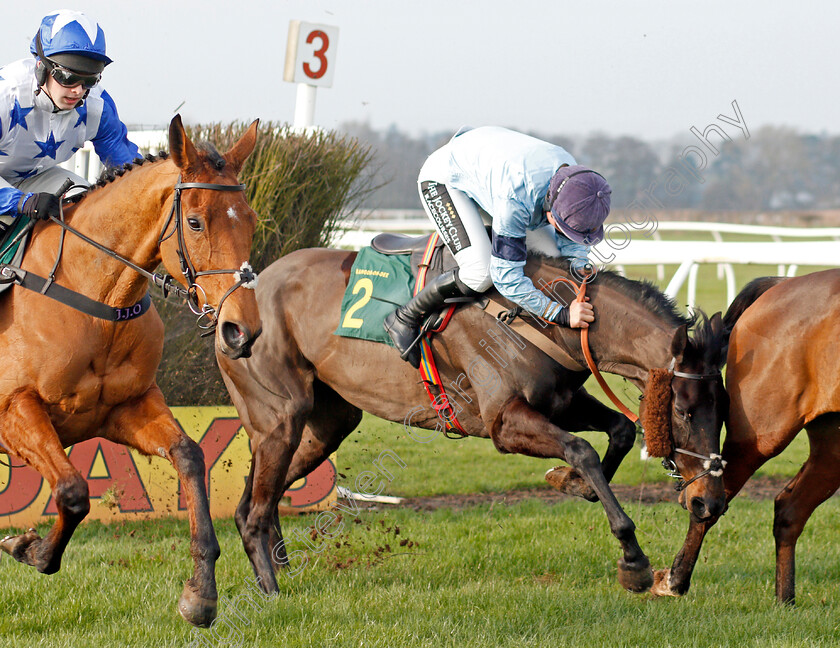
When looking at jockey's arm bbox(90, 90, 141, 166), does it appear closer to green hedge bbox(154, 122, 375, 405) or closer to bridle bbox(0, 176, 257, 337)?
bridle bbox(0, 176, 257, 337)

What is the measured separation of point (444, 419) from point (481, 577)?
831 mm

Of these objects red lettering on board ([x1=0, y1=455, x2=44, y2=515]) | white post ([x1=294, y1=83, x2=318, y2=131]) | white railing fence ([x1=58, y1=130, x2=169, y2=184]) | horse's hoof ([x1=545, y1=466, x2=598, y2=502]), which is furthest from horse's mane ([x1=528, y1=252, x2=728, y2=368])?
white post ([x1=294, y1=83, x2=318, y2=131])

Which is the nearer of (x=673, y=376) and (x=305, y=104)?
(x=673, y=376)

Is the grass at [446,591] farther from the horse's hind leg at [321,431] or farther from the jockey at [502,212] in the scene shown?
the jockey at [502,212]

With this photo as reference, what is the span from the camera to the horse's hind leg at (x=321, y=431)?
5.06 m

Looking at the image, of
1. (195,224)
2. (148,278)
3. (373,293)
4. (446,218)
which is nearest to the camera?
(195,224)

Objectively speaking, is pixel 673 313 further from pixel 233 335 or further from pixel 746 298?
pixel 233 335

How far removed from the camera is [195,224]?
320 cm

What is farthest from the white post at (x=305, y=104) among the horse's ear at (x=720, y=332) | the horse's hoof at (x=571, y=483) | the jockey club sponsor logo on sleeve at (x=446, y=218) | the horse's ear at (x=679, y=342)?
the horse's ear at (x=679, y=342)

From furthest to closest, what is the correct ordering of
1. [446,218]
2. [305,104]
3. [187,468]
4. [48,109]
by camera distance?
[305,104], [446,218], [48,109], [187,468]

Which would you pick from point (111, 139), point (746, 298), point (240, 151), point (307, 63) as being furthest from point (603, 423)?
point (307, 63)

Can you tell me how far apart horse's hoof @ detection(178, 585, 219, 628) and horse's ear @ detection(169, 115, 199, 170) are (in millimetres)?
1513

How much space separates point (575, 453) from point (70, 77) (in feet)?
8.05

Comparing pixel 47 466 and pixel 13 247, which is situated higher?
pixel 13 247
